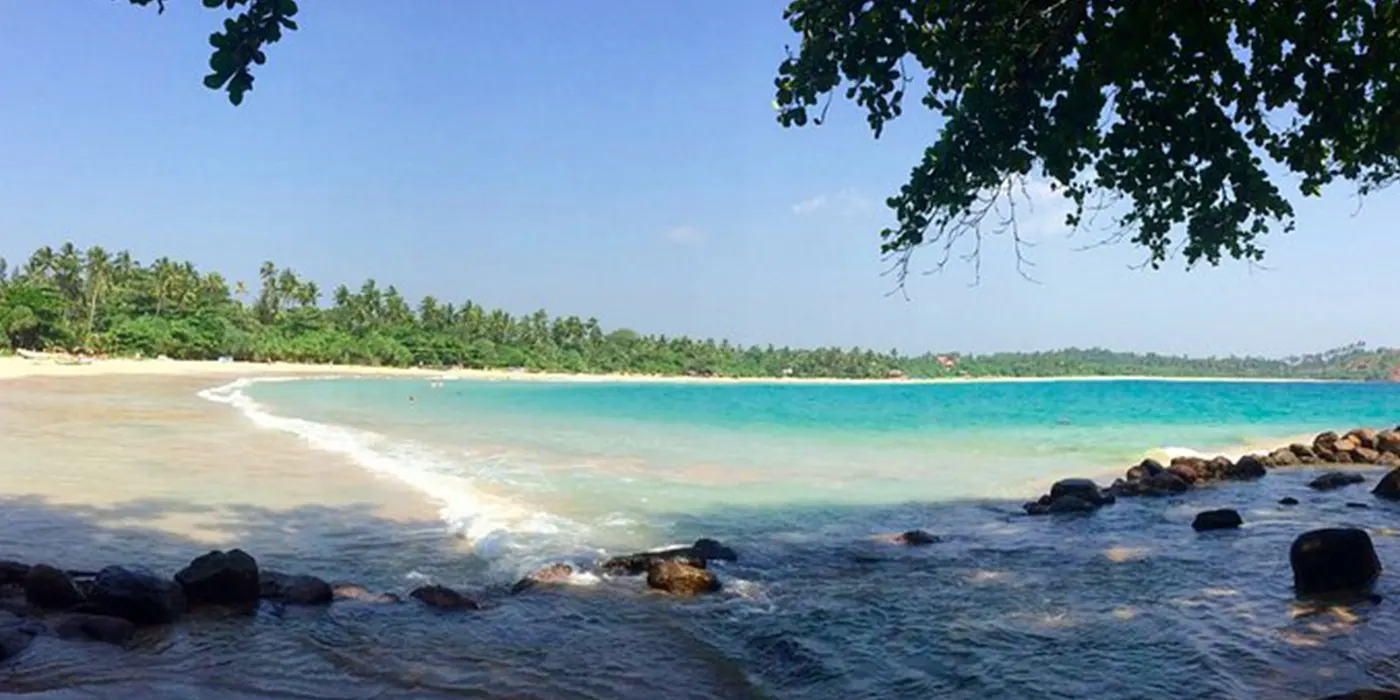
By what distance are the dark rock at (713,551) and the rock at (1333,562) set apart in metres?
5.23

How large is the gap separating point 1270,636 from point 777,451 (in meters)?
18.0

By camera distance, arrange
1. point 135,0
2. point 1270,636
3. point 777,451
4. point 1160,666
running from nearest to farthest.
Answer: point 135,0
point 1160,666
point 1270,636
point 777,451

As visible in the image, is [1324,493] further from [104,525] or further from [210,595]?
[104,525]

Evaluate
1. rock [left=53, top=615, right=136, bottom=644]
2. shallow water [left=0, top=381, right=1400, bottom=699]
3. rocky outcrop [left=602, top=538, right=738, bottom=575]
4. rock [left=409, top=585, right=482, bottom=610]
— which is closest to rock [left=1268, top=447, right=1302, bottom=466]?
shallow water [left=0, top=381, right=1400, bottom=699]

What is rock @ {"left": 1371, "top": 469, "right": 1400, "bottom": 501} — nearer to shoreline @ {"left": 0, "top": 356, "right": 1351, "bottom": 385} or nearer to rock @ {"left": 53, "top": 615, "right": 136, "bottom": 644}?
rock @ {"left": 53, "top": 615, "right": 136, "bottom": 644}

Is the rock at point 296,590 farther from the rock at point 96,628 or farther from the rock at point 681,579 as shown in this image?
the rock at point 681,579

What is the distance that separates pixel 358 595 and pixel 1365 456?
2125cm

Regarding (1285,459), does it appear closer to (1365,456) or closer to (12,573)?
(1365,456)

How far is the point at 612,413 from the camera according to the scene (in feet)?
→ 140

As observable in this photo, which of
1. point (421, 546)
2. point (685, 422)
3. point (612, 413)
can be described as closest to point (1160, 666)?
point (421, 546)

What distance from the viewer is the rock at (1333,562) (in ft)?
25.7

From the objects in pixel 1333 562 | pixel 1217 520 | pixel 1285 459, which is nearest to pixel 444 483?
pixel 1217 520

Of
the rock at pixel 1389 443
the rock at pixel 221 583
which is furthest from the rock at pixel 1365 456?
the rock at pixel 221 583

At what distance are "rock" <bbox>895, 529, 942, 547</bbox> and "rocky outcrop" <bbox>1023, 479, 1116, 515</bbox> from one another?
307 centimetres
